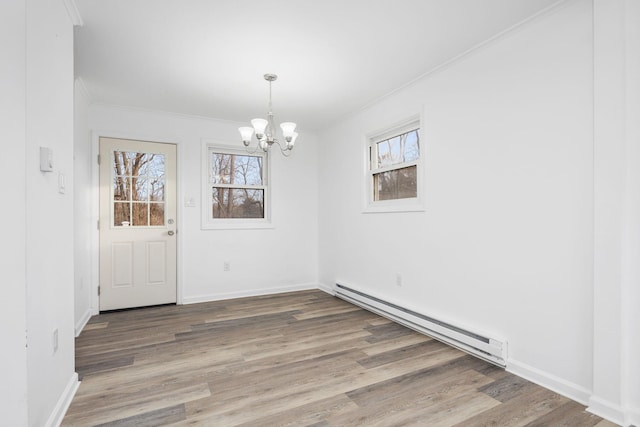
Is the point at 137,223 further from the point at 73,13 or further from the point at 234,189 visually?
the point at 73,13

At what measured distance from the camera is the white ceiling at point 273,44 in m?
2.21

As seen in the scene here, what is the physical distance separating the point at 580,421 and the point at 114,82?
454cm

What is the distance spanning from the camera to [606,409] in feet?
6.08

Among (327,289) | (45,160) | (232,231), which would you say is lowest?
(327,289)

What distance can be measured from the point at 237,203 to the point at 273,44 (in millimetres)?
2666

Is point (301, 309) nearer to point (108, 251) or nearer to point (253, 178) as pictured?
point (253, 178)

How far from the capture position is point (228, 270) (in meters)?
4.64

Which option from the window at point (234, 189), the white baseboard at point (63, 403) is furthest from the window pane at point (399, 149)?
the white baseboard at point (63, 403)

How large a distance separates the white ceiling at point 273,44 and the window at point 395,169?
51cm

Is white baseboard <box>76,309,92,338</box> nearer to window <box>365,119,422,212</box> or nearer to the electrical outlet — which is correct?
the electrical outlet

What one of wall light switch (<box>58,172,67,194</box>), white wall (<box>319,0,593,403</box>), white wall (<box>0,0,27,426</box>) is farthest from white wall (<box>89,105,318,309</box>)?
white wall (<box>0,0,27,426</box>)

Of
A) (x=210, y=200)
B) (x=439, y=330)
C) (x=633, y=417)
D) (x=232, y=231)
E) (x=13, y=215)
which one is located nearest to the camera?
(x=13, y=215)

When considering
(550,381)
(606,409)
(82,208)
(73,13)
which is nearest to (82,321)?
(82,208)

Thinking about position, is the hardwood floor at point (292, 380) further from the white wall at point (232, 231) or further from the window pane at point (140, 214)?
the window pane at point (140, 214)
